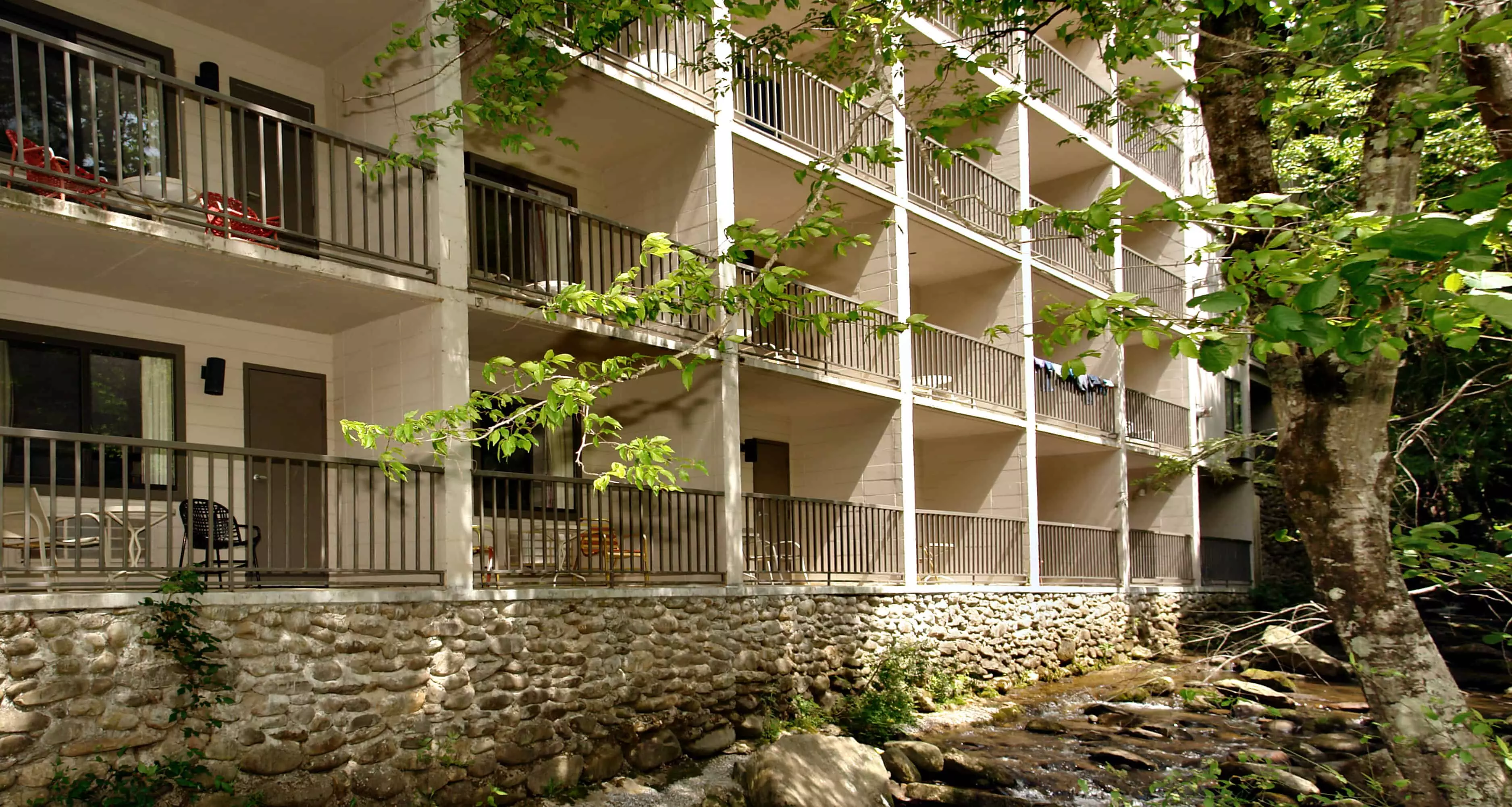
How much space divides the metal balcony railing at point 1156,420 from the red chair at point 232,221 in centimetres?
1555

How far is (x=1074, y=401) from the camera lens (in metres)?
18.9

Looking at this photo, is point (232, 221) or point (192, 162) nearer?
point (232, 221)

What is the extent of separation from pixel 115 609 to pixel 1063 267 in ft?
53.6

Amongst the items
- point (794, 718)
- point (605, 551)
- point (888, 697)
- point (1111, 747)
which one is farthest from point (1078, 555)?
point (605, 551)

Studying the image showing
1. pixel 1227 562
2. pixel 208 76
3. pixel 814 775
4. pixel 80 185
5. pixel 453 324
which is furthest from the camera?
pixel 1227 562

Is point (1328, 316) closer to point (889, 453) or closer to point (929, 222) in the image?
point (889, 453)

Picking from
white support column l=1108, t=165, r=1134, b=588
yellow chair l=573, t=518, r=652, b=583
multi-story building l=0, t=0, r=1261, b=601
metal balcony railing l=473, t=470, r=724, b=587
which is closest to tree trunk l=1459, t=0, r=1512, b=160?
multi-story building l=0, t=0, r=1261, b=601

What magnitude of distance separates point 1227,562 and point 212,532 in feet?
72.6

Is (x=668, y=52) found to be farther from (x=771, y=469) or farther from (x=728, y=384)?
(x=771, y=469)

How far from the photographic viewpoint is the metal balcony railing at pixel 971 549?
51.2ft

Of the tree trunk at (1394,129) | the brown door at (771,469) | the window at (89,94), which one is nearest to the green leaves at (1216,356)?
the tree trunk at (1394,129)

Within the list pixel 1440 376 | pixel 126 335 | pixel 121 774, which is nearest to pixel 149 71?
pixel 126 335

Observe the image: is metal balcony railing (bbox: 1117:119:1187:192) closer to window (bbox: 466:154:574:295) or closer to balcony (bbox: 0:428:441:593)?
window (bbox: 466:154:574:295)

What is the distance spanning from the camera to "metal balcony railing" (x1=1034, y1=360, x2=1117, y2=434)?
18031 mm
